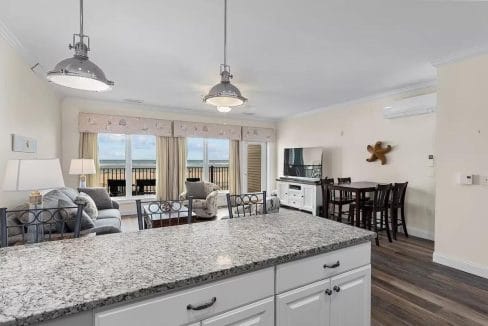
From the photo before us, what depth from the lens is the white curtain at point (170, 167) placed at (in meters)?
6.09

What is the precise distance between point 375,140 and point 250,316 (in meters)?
4.72

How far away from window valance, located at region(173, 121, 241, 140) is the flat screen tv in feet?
4.98

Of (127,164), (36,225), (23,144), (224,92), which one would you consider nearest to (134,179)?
(127,164)

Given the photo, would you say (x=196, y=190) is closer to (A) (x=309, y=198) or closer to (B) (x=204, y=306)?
(A) (x=309, y=198)

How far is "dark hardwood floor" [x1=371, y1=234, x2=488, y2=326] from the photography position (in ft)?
6.93

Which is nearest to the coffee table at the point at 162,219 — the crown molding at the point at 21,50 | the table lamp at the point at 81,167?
the table lamp at the point at 81,167

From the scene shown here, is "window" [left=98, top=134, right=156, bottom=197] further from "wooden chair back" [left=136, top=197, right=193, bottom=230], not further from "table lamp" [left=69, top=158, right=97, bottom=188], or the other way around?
"wooden chair back" [left=136, top=197, right=193, bottom=230]

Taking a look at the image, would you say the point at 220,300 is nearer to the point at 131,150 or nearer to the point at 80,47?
the point at 80,47

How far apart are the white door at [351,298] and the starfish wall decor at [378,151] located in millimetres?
3745

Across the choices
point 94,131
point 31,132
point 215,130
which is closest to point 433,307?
point 31,132

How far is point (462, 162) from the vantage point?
117 inches

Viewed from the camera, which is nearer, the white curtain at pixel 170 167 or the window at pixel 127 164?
the window at pixel 127 164

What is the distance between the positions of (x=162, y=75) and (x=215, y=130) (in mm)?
3019

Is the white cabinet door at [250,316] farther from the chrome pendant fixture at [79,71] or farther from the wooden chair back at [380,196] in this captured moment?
the wooden chair back at [380,196]
